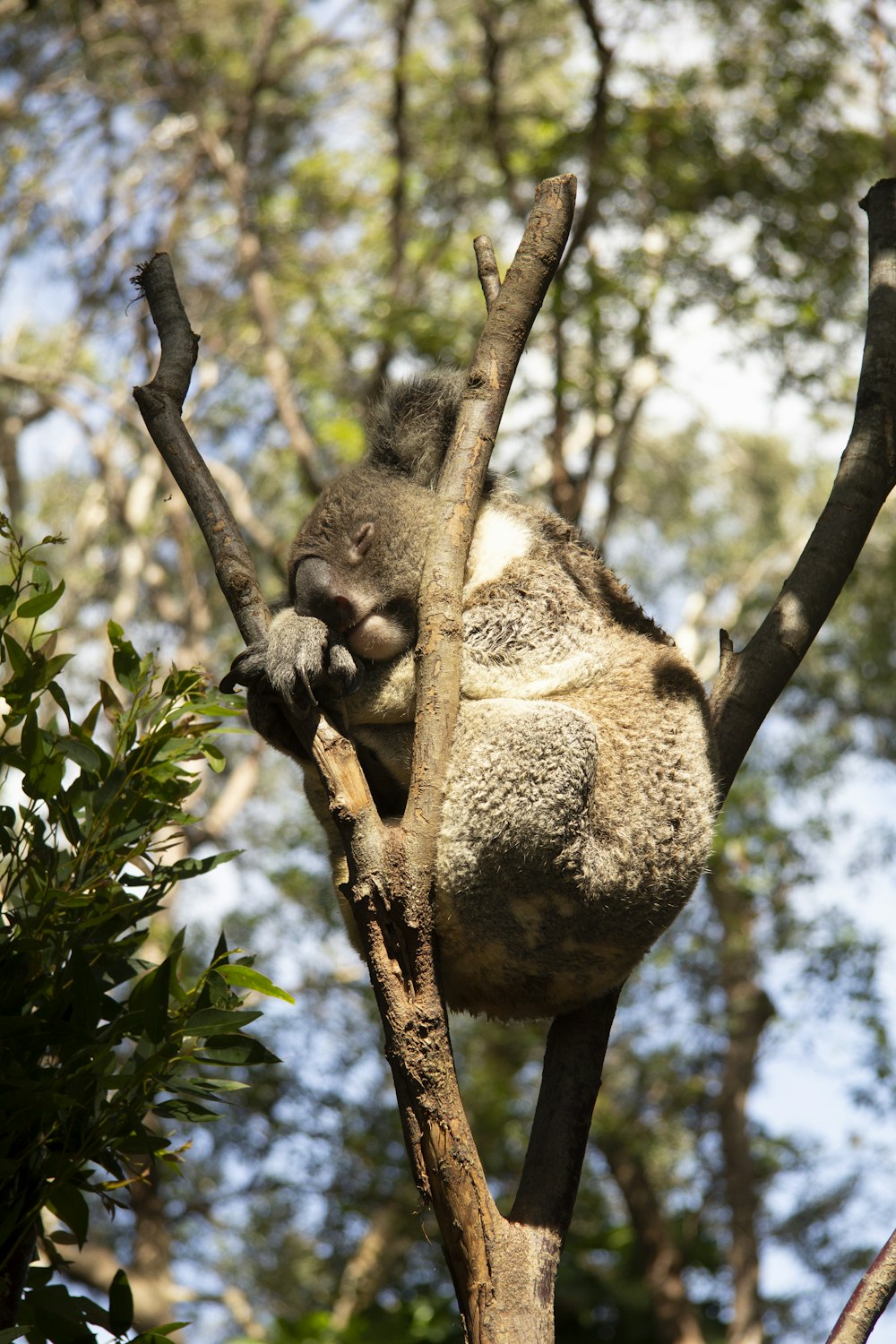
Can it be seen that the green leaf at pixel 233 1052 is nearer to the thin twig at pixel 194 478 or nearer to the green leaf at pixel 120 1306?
the green leaf at pixel 120 1306

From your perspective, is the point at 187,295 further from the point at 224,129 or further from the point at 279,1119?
the point at 279,1119

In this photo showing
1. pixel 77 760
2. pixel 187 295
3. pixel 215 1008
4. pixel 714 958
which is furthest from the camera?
pixel 187 295

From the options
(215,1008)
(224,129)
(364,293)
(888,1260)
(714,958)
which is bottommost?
→ (888,1260)

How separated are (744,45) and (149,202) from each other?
5.59 metres

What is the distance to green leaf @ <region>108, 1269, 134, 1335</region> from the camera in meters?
1.83

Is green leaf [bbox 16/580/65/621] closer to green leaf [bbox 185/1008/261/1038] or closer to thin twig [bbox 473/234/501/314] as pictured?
green leaf [bbox 185/1008/261/1038]

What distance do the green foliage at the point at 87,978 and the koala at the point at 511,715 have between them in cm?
28

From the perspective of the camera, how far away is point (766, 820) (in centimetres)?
872

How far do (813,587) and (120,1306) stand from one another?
1841mm

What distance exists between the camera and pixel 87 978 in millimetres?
1790

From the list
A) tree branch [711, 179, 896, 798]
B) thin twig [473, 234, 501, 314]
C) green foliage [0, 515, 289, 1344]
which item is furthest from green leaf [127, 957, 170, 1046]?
thin twig [473, 234, 501, 314]

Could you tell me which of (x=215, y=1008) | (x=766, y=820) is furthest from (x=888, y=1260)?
(x=766, y=820)

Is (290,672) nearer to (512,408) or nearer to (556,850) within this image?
(556,850)

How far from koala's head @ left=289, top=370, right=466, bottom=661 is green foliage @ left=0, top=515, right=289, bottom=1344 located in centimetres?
55
